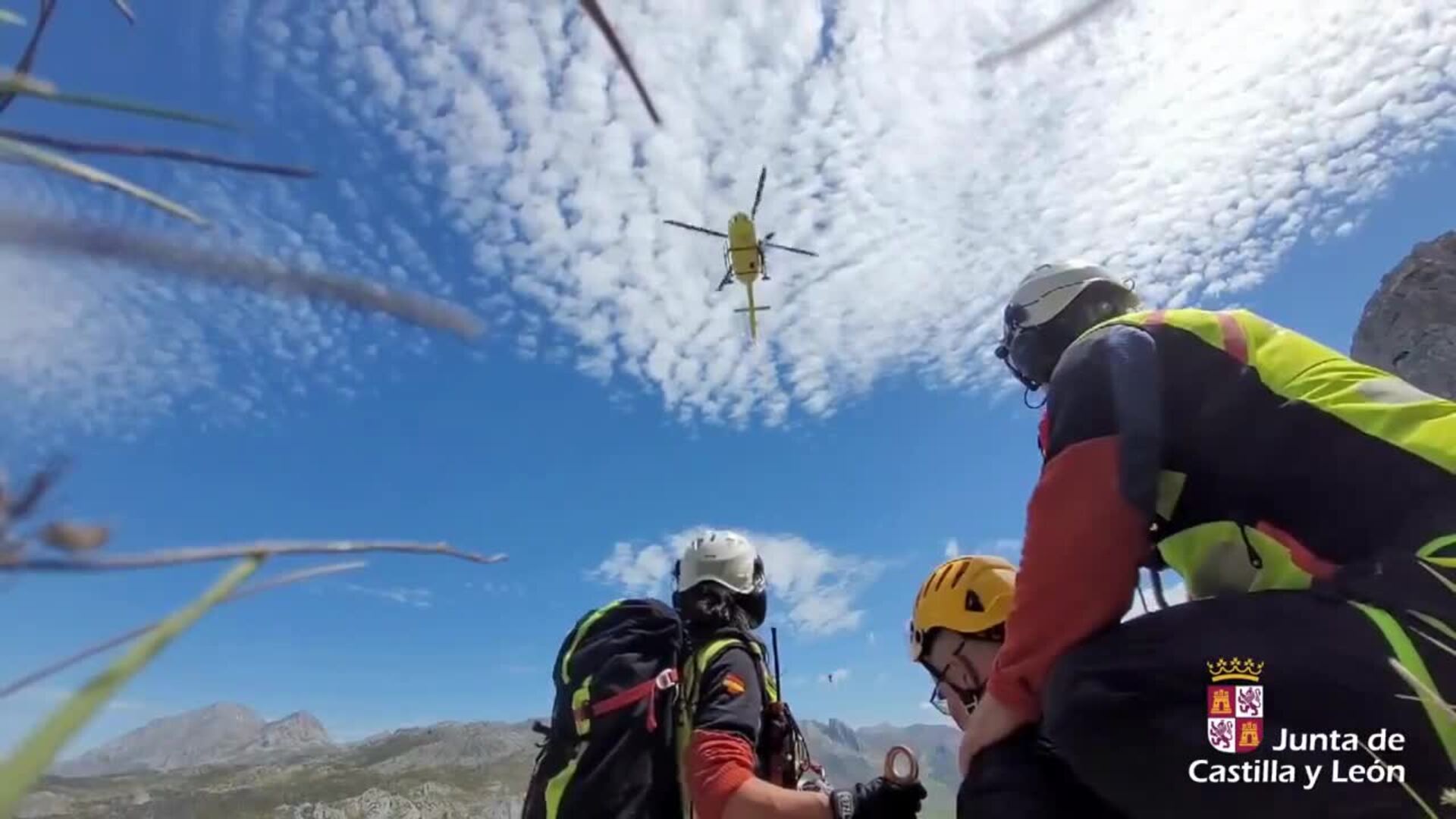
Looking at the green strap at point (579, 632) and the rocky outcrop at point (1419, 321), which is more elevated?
the rocky outcrop at point (1419, 321)

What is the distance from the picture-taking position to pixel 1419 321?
2488 inches

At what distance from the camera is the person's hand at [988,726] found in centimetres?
377

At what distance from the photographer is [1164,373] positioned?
3.94 metres

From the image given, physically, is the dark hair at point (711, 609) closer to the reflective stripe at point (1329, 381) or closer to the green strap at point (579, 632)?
the green strap at point (579, 632)

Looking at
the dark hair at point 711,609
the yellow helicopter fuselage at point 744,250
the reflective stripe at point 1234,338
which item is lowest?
the dark hair at point 711,609

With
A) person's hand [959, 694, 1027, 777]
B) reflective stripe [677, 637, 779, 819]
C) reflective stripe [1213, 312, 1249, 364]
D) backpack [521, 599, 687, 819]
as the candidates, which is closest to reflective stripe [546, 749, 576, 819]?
backpack [521, 599, 687, 819]

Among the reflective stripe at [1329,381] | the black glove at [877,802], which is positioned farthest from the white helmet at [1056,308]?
the black glove at [877,802]

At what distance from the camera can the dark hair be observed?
7.18m

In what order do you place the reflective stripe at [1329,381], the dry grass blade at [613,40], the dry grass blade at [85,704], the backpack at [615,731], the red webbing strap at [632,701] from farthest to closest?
the red webbing strap at [632,701], the backpack at [615,731], the reflective stripe at [1329,381], the dry grass blade at [613,40], the dry grass blade at [85,704]

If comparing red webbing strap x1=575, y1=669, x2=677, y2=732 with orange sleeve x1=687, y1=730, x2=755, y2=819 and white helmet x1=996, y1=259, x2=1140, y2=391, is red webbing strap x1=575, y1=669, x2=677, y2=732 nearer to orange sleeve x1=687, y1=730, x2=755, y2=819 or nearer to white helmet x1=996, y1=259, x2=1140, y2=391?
orange sleeve x1=687, y1=730, x2=755, y2=819

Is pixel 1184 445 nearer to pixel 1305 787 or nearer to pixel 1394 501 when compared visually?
pixel 1394 501

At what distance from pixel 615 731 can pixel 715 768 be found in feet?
2.37

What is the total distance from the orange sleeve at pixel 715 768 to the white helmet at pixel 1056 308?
2.93 m

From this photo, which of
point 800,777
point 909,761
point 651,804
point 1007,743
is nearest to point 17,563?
point 1007,743
